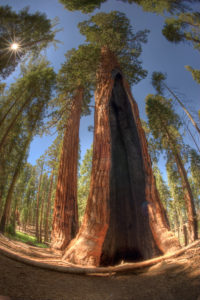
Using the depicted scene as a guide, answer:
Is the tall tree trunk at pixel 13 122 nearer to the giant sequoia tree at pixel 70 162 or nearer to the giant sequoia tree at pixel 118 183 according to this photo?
the giant sequoia tree at pixel 70 162

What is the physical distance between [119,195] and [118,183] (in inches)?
12.7

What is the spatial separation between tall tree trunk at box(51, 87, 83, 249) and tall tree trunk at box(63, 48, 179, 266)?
6.26ft

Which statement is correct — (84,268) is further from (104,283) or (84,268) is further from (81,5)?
(81,5)

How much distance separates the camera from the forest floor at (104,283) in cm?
118

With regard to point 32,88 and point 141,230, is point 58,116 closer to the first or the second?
point 32,88

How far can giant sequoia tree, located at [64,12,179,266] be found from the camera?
2.65 meters

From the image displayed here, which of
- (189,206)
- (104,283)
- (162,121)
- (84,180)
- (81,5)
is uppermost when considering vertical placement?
(81,5)

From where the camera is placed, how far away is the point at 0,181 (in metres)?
7.82

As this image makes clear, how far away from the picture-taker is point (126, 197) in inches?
150

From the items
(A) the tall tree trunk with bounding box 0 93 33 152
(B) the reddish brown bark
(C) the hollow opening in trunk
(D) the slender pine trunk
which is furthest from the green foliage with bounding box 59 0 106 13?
(B) the reddish brown bark

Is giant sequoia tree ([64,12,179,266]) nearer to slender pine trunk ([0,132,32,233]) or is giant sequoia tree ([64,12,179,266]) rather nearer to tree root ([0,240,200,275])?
tree root ([0,240,200,275])

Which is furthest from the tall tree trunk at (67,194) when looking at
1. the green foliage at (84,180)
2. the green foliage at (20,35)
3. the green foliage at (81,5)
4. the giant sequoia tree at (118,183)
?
the green foliage at (84,180)

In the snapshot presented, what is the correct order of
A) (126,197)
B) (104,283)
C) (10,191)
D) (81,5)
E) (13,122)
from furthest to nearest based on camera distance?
(10,191) → (13,122) → (81,5) → (126,197) → (104,283)

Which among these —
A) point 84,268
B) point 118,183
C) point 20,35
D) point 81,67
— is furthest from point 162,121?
point 84,268
